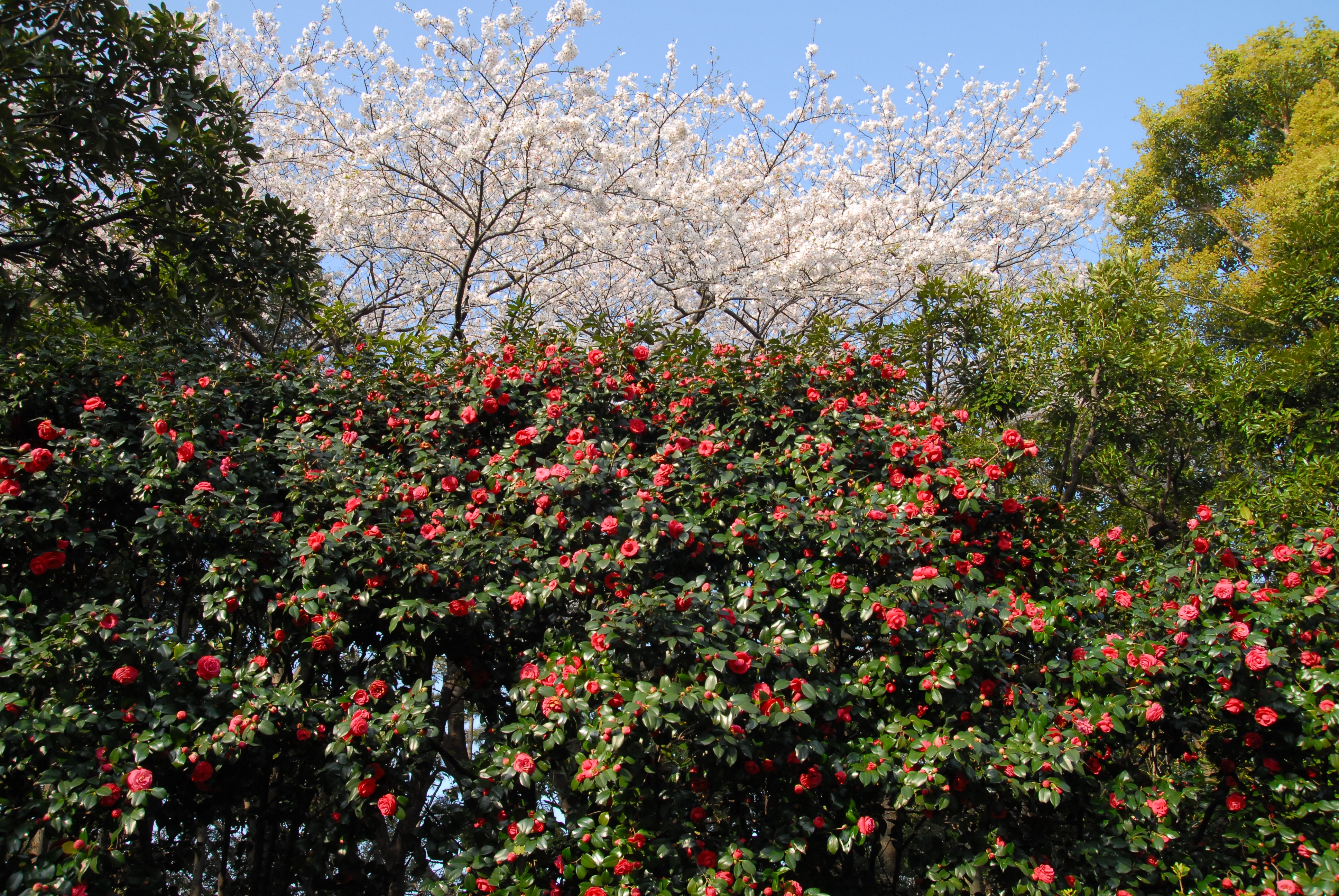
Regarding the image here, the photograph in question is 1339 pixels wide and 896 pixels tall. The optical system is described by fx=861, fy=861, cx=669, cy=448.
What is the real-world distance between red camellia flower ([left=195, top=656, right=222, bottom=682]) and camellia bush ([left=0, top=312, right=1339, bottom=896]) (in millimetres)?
23

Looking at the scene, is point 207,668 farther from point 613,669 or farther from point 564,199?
point 564,199

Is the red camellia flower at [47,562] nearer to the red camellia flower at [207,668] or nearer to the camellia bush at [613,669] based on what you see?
the camellia bush at [613,669]

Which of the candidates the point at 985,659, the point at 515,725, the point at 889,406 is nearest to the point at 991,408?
the point at 889,406

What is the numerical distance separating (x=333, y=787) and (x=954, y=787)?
191cm

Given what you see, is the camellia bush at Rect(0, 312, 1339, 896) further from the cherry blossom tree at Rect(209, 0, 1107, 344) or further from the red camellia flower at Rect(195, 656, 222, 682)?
the cherry blossom tree at Rect(209, 0, 1107, 344)

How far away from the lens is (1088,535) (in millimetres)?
4184

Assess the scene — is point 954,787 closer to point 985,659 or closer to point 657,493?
point 985,659

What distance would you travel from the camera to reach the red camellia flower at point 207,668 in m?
2.51

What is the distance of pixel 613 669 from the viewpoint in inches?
103

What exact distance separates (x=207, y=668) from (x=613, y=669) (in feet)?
3.87

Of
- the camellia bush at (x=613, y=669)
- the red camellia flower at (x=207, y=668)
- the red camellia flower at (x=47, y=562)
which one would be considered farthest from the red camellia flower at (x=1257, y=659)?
the red camellia flower at (x=47, y=562)

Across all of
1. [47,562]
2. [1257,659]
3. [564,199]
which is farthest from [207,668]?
[564,199]

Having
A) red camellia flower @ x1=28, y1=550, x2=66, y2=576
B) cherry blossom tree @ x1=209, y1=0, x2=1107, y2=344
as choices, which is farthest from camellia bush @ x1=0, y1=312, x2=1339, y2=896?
cherry blossom tree @ x1=209, y1=0, x2=1107, y2=344

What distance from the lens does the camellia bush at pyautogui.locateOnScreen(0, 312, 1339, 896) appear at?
Answer: 2475 mm
